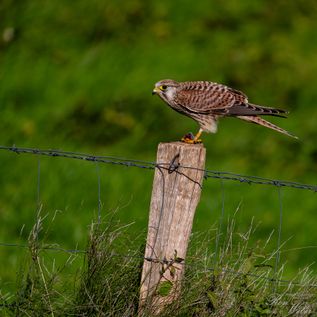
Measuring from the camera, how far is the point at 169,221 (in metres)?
5.71

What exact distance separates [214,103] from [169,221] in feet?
10.6

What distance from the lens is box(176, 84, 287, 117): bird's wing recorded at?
873 centimetres

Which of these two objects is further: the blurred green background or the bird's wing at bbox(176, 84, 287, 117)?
the blurred green background

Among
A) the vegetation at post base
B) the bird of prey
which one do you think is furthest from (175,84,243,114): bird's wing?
the vegetation at post base

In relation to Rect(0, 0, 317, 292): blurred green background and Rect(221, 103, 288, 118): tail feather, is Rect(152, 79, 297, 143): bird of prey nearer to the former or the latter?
Rect(221, 103, 288, 118): tail feather

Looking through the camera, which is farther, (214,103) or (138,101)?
(138,101)

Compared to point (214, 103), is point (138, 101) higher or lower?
higher

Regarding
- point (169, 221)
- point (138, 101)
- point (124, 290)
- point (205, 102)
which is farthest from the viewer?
point (138, 101)

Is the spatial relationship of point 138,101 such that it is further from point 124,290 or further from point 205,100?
point 124,290

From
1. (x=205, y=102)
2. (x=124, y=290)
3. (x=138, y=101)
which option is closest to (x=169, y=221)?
(x=124, y=290)

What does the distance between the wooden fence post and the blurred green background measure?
10.8 ft

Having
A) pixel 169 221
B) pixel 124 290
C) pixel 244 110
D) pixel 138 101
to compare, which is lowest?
pixel 124 290

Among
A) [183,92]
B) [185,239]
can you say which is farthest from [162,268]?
[183,92]

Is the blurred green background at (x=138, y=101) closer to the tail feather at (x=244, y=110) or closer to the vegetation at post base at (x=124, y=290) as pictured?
the tail feather at (x=244, y=110)
